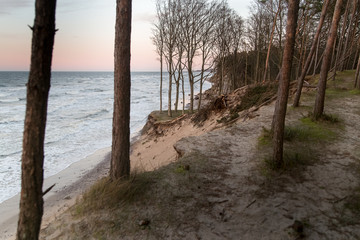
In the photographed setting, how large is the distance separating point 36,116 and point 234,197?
13.2ft

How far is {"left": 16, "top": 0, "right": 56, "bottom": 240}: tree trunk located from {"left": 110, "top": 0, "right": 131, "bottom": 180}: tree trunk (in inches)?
87.9

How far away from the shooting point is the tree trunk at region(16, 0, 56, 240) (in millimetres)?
2756

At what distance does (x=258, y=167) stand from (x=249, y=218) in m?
2.17

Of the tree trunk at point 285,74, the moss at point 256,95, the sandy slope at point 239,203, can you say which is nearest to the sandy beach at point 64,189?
the sandy slope at point 239,203

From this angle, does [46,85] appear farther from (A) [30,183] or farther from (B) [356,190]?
(B) [356,190]

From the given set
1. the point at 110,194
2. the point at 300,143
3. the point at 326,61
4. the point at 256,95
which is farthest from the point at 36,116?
the point at 256,95

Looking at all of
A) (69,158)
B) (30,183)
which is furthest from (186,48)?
(30,183)

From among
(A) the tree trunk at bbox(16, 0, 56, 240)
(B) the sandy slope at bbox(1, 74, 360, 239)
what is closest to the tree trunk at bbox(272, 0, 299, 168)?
(B) the sandy slope at bbox(1, 74, 360, 239)

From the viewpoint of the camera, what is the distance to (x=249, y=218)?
4516mm

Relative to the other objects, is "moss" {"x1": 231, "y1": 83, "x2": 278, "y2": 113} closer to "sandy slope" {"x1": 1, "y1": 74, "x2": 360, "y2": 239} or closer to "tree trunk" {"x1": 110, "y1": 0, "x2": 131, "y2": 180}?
"sandy slope" {"x1": 1, "y1": 74, "x2": 360, "y2": 239}

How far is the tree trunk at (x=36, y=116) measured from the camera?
2.76 metres

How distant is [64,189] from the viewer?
34.4 ft

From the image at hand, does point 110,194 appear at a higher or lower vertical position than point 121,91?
lower

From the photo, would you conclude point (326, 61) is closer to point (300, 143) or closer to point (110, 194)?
point (300, 143)
